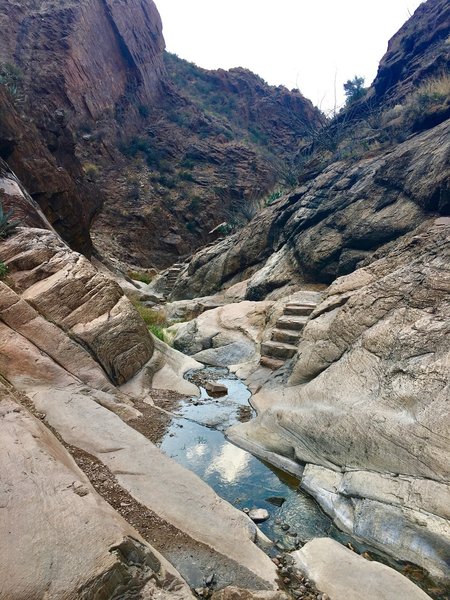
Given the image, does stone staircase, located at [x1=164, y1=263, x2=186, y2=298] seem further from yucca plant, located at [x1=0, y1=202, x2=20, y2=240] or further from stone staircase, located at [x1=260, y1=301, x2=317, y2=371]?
yucca plant, located at [x1=0, y1=202, x2=20, y2=240]

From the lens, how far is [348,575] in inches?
114

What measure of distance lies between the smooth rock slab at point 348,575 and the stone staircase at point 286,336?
4.27 meters

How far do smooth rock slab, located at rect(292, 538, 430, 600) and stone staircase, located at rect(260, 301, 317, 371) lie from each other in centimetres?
427

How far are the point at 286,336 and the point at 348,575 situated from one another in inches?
203

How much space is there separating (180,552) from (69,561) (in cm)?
98

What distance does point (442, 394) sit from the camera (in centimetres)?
379

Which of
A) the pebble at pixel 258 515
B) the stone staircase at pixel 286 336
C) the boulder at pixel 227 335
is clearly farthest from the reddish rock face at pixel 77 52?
the pebble at pixel 258 515

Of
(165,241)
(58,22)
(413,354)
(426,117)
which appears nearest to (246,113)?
(58,22)

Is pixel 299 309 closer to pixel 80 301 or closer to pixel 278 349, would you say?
pixel 278 349

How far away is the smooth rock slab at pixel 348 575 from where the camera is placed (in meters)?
2.71

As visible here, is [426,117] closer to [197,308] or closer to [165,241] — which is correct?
[197,308]

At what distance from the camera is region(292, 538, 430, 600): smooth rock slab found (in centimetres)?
271

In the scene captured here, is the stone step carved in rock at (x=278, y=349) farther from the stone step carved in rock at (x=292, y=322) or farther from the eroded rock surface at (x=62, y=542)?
the eroded rock surface at (x=62, y=542)

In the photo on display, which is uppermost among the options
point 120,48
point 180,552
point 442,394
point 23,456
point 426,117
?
point 120,48
